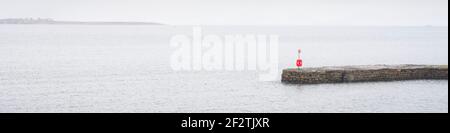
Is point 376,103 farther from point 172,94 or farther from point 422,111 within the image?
point 172,94

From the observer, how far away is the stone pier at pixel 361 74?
32438mm

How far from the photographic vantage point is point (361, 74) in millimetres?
33406

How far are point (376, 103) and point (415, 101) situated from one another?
6.88ft

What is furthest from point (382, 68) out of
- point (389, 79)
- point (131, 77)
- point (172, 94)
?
point (131, 77)

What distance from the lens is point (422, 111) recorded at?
25547mm

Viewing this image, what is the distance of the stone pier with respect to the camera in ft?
106
